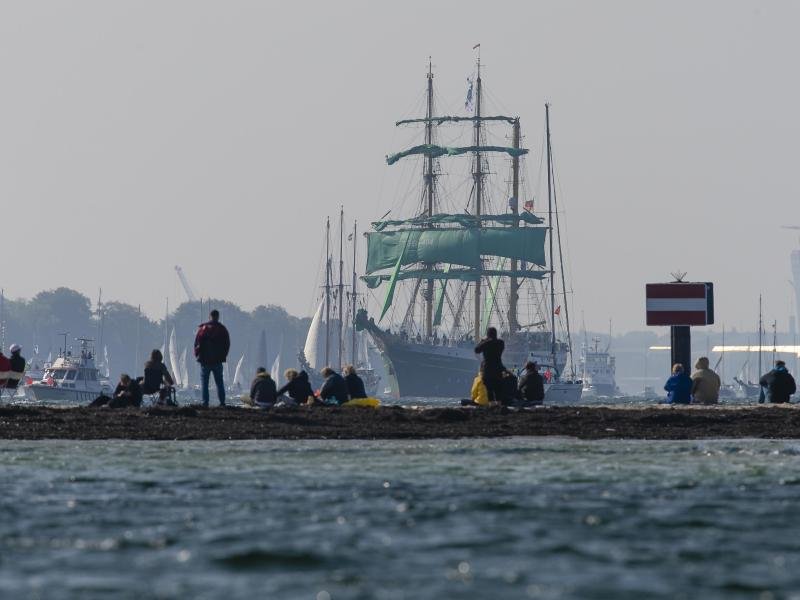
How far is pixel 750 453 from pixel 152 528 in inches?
433

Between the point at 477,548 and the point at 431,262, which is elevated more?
the point at 431,262

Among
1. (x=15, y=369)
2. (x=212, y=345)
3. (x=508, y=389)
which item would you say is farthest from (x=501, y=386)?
(x=15, y=369)

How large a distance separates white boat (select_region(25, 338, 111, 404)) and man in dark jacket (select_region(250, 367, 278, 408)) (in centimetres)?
8257

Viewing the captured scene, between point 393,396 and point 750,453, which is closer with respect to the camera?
point 750,453

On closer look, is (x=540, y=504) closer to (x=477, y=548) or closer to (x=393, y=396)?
(x=477, y=548)

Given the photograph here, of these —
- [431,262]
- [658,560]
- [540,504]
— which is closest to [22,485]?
[540,504]

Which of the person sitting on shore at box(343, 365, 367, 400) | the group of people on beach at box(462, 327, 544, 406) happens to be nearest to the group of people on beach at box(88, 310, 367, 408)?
the person sitting on shore at box(343, 365, 367, 400)

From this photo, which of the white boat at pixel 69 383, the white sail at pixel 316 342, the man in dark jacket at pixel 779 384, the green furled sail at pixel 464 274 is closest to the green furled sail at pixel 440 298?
the green furled sail at pixel 464 274

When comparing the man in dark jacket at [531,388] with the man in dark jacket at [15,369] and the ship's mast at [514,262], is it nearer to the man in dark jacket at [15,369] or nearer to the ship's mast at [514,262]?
the man in dark jacket at [15,369]

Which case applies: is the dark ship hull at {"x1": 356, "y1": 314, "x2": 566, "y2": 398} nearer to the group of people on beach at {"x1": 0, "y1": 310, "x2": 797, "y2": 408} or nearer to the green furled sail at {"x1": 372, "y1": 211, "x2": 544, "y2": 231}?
the green furled sail at {"x1": 372, "y1": 211, "x2": 544, "y2": 231}

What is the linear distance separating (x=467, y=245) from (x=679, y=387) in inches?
4589

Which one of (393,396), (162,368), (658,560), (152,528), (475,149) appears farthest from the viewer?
(393,396)

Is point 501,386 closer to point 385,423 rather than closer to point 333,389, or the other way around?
point 333,389

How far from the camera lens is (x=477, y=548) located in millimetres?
13883
